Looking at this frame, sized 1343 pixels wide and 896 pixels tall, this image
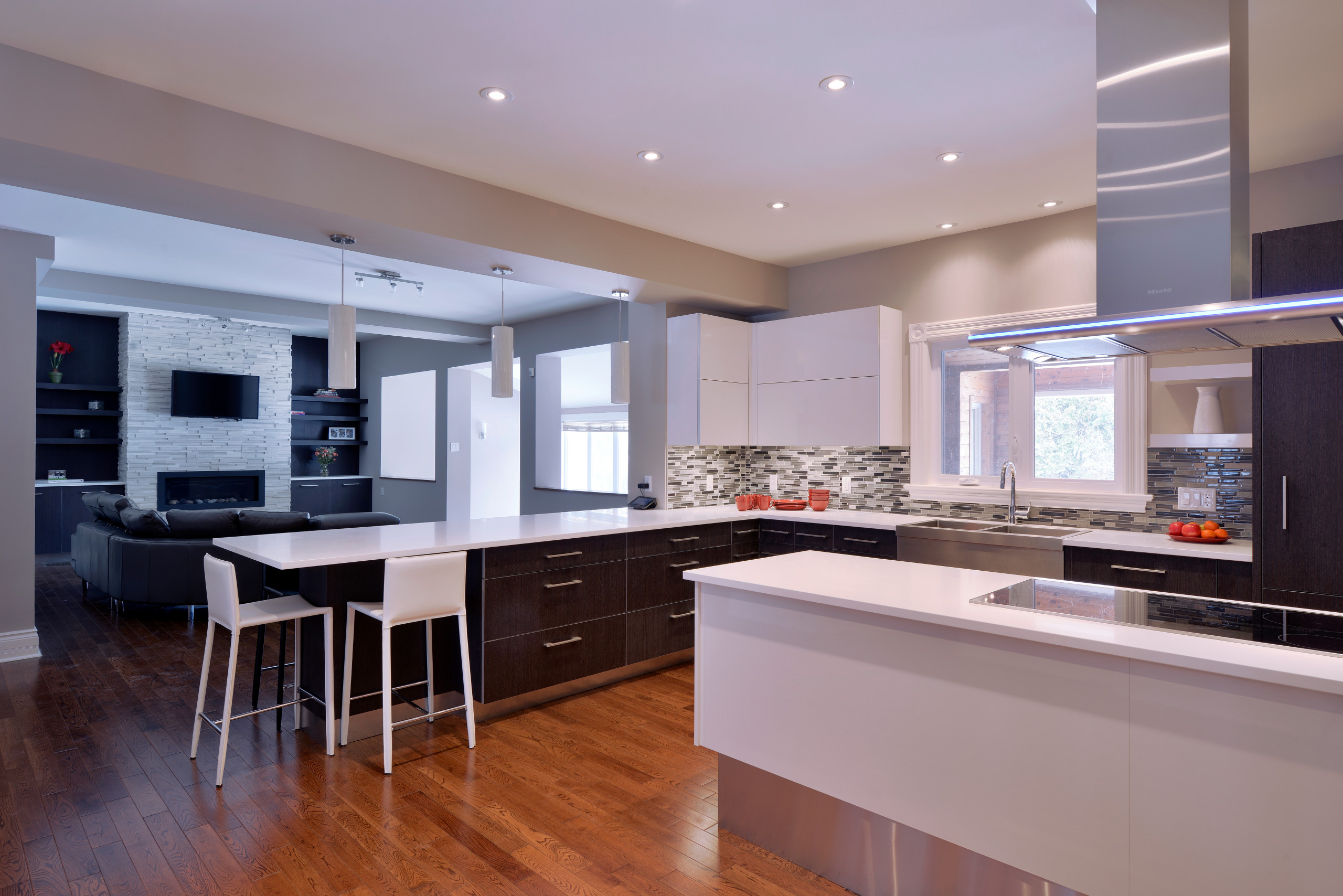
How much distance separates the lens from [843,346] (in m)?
4.79

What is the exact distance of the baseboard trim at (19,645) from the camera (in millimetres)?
4371

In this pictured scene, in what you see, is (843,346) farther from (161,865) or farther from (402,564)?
(161,865)

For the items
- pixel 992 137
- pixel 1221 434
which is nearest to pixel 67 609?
pixel 992 137

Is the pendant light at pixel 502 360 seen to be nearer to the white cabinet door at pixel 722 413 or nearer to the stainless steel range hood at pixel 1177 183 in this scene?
the white cabinet door at pixel 722 413

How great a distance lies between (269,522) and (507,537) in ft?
8.04

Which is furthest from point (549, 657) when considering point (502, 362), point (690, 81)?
point (690, 81)

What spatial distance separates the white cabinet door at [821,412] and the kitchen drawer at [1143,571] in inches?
55.0

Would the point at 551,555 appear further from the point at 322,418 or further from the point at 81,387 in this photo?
the point at 322,418

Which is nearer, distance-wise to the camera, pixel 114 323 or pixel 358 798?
pixel 358 798

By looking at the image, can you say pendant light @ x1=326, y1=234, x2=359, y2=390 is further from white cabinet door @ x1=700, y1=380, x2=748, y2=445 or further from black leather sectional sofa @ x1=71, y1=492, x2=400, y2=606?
white cabinet door @ x1=700, y1=380, x2=748, y2=445

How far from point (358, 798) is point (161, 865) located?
2.03 feet

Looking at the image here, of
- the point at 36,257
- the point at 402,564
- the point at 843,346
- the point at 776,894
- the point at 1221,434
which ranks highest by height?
the point at 36,257

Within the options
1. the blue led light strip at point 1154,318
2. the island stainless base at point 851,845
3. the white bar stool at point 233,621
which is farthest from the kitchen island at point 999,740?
the white bar stool at point 233,621

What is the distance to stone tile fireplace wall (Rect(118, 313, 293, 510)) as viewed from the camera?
8508 mm
